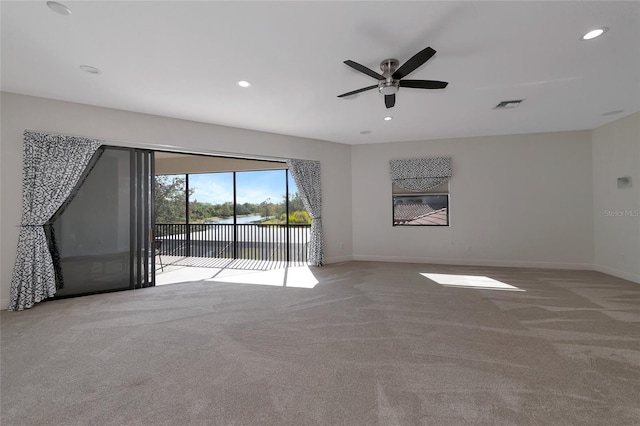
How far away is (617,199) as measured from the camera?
4.83 metres

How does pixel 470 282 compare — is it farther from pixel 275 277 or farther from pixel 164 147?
pixel 164 147

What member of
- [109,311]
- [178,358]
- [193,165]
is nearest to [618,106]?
[178,358]

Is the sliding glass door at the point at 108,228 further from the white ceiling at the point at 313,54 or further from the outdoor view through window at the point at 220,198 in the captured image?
the outdoor view through window at the point at 220,198

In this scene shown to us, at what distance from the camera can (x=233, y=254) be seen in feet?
24.4

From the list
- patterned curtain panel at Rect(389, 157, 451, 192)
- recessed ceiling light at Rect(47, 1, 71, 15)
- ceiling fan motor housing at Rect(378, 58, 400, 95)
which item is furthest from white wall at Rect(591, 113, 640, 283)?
recessed ceiling light at Rect(47, 1, 71, 15)

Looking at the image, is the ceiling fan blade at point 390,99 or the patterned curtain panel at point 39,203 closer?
the ceiling fan blade at point 390,99

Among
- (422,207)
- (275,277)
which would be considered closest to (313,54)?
(275,277)

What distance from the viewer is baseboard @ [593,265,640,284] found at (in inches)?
177

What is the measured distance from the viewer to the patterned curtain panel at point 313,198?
19.2 feet

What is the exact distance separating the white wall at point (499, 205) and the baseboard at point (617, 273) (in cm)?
19

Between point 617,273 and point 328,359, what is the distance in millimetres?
5683

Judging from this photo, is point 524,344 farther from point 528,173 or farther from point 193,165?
point 193,165

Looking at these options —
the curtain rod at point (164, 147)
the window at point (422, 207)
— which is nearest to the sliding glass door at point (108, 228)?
the curtain rod at point (164, 147)

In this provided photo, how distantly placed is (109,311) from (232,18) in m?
3.55
